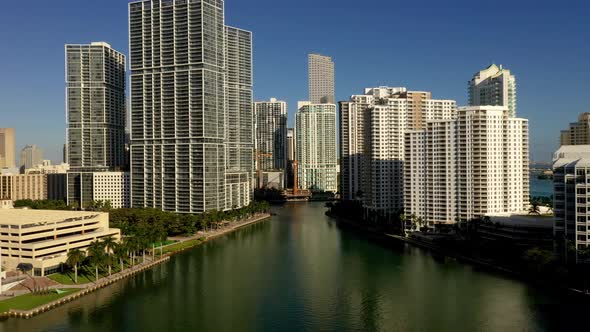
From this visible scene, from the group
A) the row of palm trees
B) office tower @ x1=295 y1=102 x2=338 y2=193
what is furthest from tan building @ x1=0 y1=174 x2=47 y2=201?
the row of palm trees

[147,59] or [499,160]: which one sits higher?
[147,59]

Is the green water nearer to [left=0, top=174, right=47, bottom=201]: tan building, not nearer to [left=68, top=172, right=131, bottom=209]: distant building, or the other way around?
[left=68, top=172, right=131, bottom=209]: distant building

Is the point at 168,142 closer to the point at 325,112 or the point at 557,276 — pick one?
the point at 557,276

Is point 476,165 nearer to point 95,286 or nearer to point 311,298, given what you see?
point 311,298

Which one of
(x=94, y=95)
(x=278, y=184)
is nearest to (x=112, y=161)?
(x=94, y=95)

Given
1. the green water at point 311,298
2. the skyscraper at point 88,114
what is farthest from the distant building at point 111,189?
the green water at point 311,298

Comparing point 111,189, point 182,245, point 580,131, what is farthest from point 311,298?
point 580,131
